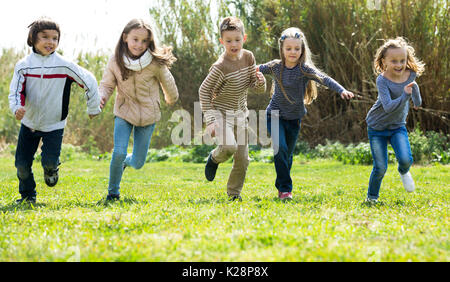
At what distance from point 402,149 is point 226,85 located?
6.26 ft

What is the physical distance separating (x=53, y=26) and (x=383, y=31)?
9499 mm

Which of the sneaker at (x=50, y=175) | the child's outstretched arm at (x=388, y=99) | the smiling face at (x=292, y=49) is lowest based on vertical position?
the sneaker at (x=50, y=175)

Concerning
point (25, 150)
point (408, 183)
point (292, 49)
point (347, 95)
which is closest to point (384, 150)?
point (408, 183)

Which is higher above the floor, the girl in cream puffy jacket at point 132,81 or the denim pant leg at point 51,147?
the girl in cream puffy jacket at point 132,81

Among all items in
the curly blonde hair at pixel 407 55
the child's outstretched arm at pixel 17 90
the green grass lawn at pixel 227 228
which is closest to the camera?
the green grass lawn at pixel 227 228

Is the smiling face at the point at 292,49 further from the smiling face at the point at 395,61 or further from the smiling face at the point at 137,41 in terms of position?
the smiling face at the point at 137,41

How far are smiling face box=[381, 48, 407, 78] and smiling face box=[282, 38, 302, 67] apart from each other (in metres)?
0.90

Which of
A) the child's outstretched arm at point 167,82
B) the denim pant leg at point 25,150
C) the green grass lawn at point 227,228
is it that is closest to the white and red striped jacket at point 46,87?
the denim pant leg at point 25,150

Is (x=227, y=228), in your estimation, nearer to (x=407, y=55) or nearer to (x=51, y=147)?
(x=51, y=147)

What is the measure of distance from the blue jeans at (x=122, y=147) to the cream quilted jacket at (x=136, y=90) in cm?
11

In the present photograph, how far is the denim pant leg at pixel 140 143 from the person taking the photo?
5.73m

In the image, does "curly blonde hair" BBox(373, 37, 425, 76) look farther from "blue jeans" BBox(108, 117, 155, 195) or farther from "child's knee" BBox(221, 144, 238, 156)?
"blue jeans" BBox(108, 117, 155, 195)

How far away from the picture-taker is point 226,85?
18.4 feet
